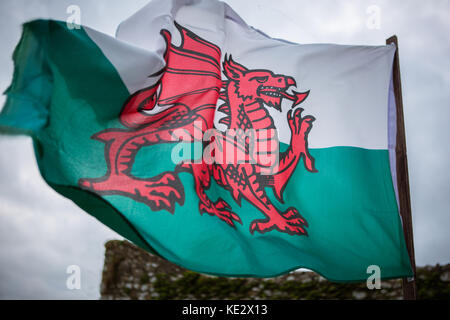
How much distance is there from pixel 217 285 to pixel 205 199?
1.77m

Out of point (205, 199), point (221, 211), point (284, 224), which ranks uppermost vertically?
point (205, 199)

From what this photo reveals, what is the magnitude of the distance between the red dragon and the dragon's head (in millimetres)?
10

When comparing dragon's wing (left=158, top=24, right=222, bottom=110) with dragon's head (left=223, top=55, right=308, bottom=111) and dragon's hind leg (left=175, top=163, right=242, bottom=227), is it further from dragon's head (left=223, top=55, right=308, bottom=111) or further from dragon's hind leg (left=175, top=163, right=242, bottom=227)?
dragon's hind leg (left=175, top=163, right=242, bottom=227)

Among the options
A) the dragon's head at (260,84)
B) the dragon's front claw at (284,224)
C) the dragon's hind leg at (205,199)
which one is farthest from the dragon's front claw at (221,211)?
the dragon's head at (260,84)

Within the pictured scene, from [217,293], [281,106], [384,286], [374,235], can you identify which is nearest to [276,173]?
[281,106]

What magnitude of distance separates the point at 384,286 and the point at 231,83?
3069mm

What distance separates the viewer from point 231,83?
3.83 m

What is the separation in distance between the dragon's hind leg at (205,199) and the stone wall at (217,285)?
1545mm

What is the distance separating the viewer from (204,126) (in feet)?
11.0

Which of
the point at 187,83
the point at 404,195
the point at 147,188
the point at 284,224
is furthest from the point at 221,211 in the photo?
the point at 404,195

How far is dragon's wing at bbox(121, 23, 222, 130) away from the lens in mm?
3227

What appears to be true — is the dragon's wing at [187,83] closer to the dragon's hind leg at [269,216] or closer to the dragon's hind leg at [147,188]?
the dragon's hind leg at [147,188]

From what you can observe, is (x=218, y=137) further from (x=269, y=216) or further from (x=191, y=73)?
(x=269, y=216)
